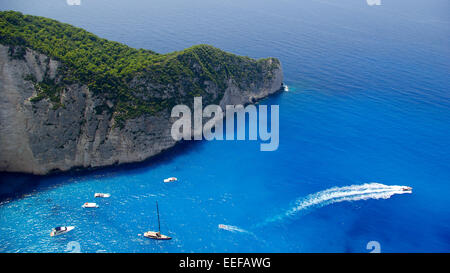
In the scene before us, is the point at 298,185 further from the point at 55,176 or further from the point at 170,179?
the point at 55,176

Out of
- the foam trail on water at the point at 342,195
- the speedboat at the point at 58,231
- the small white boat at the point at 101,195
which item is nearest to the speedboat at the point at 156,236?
the small white boat at the point at 101,195

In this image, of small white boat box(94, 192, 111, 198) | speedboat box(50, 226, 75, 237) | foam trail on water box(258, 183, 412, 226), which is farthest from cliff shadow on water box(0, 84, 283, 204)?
foam trail on water box(258, 183, 412, 226)

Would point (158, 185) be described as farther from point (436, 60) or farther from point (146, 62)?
point (436, 60)

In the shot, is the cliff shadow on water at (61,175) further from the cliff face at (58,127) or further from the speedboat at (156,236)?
the speedboat at (156,236)

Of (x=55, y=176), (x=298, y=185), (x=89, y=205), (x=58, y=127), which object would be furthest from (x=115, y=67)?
(x=298, y=185)

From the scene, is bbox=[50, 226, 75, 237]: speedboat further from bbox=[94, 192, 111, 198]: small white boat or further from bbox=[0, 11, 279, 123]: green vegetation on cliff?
bbox=[0, 11, 279, 123]: green vegetation on cliff

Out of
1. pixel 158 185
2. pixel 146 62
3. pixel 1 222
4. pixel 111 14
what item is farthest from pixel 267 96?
pixel 111 14
